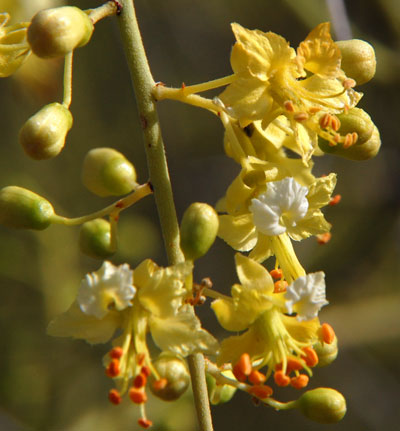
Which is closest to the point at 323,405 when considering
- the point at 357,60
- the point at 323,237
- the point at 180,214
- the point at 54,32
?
the point at 323,237

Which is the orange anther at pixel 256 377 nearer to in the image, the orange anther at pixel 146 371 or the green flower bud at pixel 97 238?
the orange anther at pixel 146 371

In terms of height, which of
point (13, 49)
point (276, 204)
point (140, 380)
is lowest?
point (140, 380)

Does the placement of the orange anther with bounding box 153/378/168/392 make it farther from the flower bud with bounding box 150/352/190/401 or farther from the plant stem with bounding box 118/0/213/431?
the plant stem with bounding box 118/0/213/431

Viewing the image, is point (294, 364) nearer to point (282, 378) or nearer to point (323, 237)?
point (282, 378)

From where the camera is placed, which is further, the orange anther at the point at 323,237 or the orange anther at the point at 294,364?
the orange anther at the point at 323,237

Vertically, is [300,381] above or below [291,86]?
below

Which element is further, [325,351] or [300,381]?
[325,351]

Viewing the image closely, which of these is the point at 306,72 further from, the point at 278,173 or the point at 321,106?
the point at 278,173

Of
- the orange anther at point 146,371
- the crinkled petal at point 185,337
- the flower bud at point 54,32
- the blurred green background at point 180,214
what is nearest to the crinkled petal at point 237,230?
the crinkled petal at point 185,337
